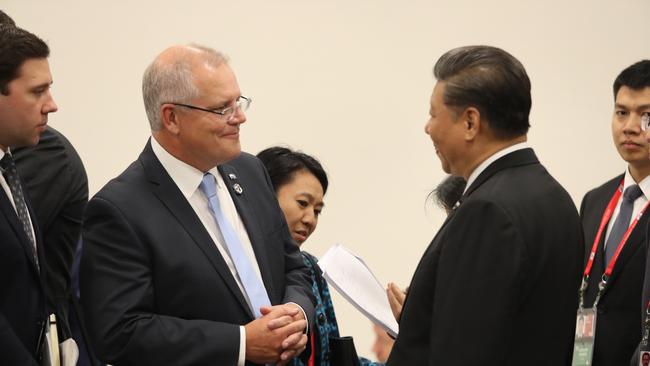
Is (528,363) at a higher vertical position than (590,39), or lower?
lower

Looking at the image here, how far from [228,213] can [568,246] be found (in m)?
1.00

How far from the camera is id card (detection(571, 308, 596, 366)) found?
12.5ft

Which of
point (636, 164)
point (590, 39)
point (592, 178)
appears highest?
point (590, 39)

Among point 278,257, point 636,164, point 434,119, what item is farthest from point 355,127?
point 434,119

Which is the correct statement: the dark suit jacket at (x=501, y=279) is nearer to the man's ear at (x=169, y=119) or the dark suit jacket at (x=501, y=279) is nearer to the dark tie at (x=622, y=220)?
the man's ear at (x=169, y=119)

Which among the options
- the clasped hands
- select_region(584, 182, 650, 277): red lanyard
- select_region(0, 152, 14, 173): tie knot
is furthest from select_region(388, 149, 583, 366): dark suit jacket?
select_region(584, 182, 650, 277): red lanyard

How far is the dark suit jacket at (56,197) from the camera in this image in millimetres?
3201

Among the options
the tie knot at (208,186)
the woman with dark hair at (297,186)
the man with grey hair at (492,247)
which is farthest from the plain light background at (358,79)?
the man with grey hair at (492,247)

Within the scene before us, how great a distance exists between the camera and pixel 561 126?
18.1 ft

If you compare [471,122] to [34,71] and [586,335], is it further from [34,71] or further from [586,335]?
[586,335]

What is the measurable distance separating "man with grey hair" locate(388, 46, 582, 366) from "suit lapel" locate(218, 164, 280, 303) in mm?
584

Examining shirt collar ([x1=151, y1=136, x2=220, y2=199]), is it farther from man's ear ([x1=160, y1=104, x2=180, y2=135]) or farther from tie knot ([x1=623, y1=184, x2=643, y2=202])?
tie knot ([x1=623, y1=184, x2=643, y2=202])

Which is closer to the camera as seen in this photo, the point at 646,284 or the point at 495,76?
the point at 495,76

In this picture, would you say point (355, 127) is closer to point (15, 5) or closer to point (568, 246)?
point (15, 5)
